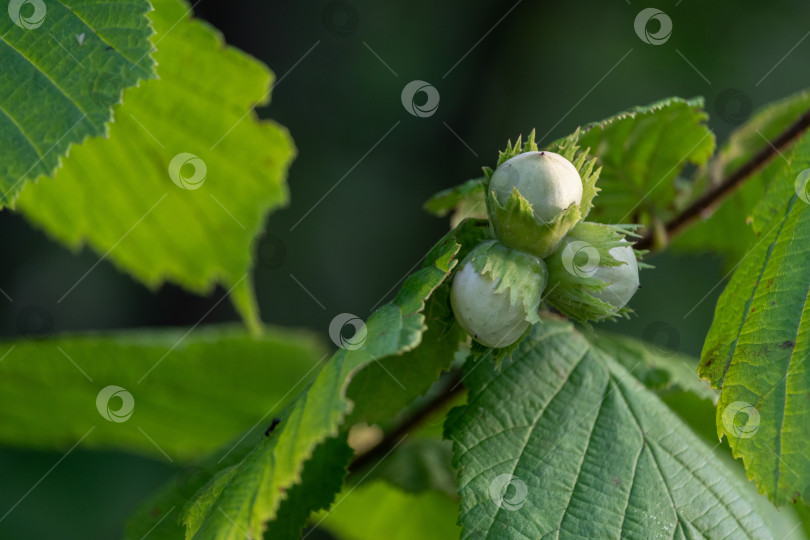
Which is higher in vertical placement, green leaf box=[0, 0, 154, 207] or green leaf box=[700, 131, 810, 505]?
green leaf box=[700, 131, 810, 505]

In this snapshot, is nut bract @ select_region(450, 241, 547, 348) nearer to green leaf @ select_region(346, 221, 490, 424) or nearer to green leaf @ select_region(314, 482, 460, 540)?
green leaf @ select_region(346, 221, 490, 424)

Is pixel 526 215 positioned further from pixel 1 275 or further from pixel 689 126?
pixel 1 275

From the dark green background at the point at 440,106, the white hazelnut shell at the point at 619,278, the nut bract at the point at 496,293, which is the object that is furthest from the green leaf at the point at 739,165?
the dark green background at the point at 440,106

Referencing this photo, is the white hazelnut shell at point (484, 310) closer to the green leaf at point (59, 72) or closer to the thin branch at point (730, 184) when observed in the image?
the green leaf at point (59, 72)

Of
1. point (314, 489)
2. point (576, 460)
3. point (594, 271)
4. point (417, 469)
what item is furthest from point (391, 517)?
point (594, 271)

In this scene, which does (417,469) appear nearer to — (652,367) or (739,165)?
(652,367)

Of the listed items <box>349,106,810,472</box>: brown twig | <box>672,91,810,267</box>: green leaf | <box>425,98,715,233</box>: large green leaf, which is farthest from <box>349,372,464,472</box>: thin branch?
<box>672,91,810,267</box>: green leaf
